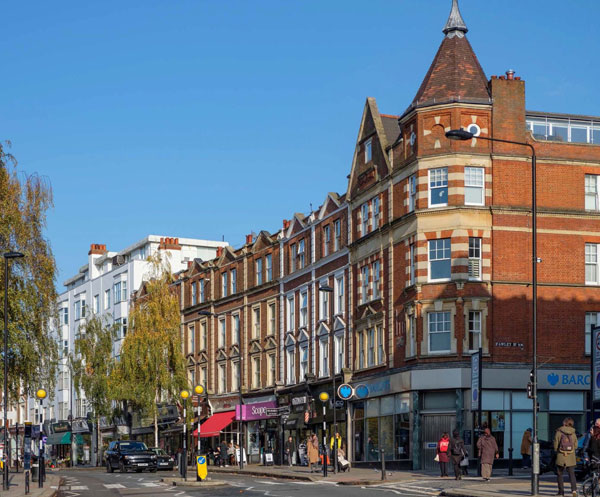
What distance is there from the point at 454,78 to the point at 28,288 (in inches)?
850

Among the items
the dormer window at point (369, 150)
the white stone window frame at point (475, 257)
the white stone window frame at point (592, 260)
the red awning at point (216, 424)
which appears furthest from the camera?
the red awning at point (216, 424)

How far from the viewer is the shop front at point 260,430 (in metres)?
67.1

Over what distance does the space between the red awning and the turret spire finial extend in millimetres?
31674

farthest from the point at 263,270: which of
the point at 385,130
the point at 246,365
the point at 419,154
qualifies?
the point at 419,154

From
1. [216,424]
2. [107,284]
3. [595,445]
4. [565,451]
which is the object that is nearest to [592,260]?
[565,451]

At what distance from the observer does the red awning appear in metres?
71.2

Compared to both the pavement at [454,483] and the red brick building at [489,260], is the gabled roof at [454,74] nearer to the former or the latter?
the red brick building at [489,260]

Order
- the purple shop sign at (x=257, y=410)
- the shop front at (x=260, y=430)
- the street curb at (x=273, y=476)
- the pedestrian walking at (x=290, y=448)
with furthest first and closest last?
1. the purple shop sign at (x=257, y=410)
2. the shop front at (x=260, y=430)
3. the pedestrian walking at (x=290, y=448)
4. the street curb at (x=273, y=476)

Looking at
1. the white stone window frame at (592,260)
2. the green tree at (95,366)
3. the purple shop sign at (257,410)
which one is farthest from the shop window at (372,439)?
the green tree at (95,366)

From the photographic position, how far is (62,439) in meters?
108

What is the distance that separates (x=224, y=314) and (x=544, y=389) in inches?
1287

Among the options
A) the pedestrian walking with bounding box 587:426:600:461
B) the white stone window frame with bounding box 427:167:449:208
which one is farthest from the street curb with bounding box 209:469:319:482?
the pedestrian walking with bounding box 587:426:600:461

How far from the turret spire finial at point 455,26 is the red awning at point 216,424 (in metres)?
31.7

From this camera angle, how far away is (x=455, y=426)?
47219 mm
